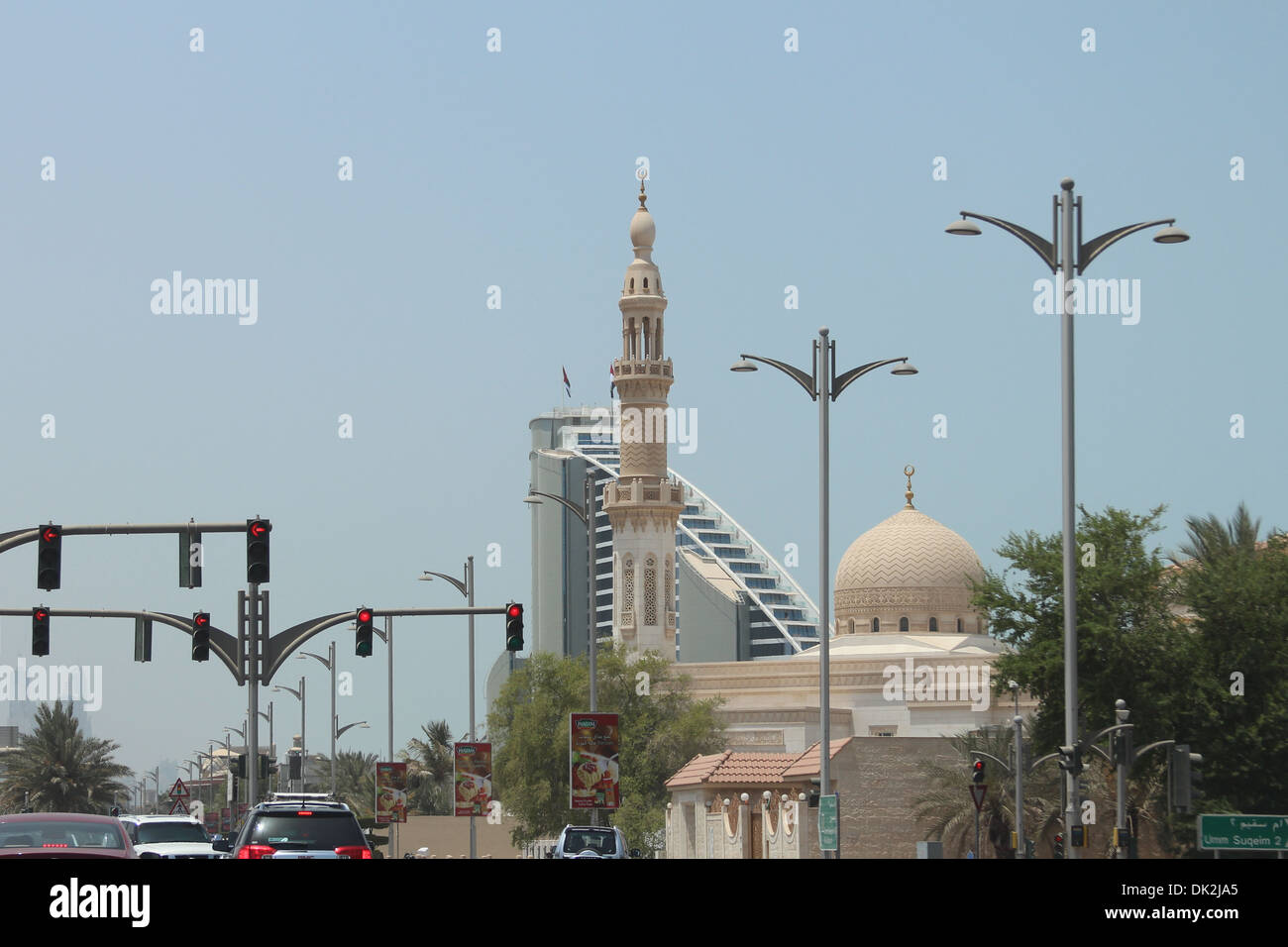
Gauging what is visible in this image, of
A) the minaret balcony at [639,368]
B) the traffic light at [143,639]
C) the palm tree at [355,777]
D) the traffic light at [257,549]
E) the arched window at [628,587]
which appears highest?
the minaret balcony at [639,368]

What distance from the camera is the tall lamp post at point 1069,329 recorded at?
2798cm

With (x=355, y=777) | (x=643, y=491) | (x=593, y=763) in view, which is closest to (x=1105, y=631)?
(x=593, y=763)

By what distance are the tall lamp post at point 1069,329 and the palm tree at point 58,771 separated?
71.5 metres

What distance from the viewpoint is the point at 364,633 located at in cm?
3891

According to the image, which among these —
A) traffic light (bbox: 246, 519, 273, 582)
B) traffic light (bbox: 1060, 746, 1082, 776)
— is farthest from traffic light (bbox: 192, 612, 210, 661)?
traffic light (bbox: 1060, 746, 1082, 776)

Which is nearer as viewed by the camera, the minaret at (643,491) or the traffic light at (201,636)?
the traffic light at (201,636)

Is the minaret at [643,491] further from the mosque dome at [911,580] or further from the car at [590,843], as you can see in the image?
the car at [590,843]

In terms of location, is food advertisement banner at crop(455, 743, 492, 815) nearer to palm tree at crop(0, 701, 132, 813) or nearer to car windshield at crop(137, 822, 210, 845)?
car windshield at crop(137, 822, 210, 845)

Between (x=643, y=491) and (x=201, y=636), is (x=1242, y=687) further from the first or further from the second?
(x=643, y=491)

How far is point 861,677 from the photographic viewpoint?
82.9 metres

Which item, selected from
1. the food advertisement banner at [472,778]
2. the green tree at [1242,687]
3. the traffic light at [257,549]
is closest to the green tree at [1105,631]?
the green tree at [1242,687]
